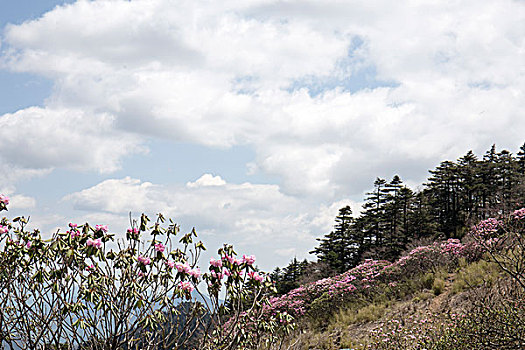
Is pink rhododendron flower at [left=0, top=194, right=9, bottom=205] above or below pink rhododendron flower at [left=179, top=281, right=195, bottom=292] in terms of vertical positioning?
above

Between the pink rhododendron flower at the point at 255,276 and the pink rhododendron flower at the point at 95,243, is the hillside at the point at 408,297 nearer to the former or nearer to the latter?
the pink rhododendron flower at the point at 255,276

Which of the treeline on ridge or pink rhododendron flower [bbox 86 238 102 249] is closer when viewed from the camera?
pink rhododendron flower [bbox 86 238 102 249]

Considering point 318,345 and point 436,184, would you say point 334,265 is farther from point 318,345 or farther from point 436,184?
point 318,345

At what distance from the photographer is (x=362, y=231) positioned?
118ft

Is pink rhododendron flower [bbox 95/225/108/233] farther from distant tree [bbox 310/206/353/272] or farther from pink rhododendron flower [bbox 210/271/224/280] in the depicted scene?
distant tree [bbox 310/206/353/272]

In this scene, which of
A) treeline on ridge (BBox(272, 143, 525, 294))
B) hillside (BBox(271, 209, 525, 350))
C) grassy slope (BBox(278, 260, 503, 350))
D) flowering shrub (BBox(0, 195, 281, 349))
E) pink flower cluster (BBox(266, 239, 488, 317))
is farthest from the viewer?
treeline on ridge (BBox(272, 143, 525, 294))

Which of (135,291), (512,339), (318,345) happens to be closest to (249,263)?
(135,291)

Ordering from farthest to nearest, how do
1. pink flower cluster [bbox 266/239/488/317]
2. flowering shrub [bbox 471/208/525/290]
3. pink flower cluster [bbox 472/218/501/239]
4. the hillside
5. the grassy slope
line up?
pink flower cluster [bbox 266/239/488/317] → pink flower cluster [bbox 472/218/501/239] → the grassy slope → the hillside → flowering shrub [bbox 471/208/525/290]

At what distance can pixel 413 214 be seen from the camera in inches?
1403

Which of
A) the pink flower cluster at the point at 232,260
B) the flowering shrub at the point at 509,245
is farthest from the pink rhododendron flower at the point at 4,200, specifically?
the flowering shrub at the point at 509,245

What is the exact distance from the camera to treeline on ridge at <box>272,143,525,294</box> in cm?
3344

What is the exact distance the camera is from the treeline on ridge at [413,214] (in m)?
33.4

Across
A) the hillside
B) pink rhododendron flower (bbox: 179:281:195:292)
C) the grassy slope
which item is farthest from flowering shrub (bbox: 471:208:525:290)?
pink rhododendron flower (bbox: 179:281:195:292)

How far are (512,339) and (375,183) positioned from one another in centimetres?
3265
